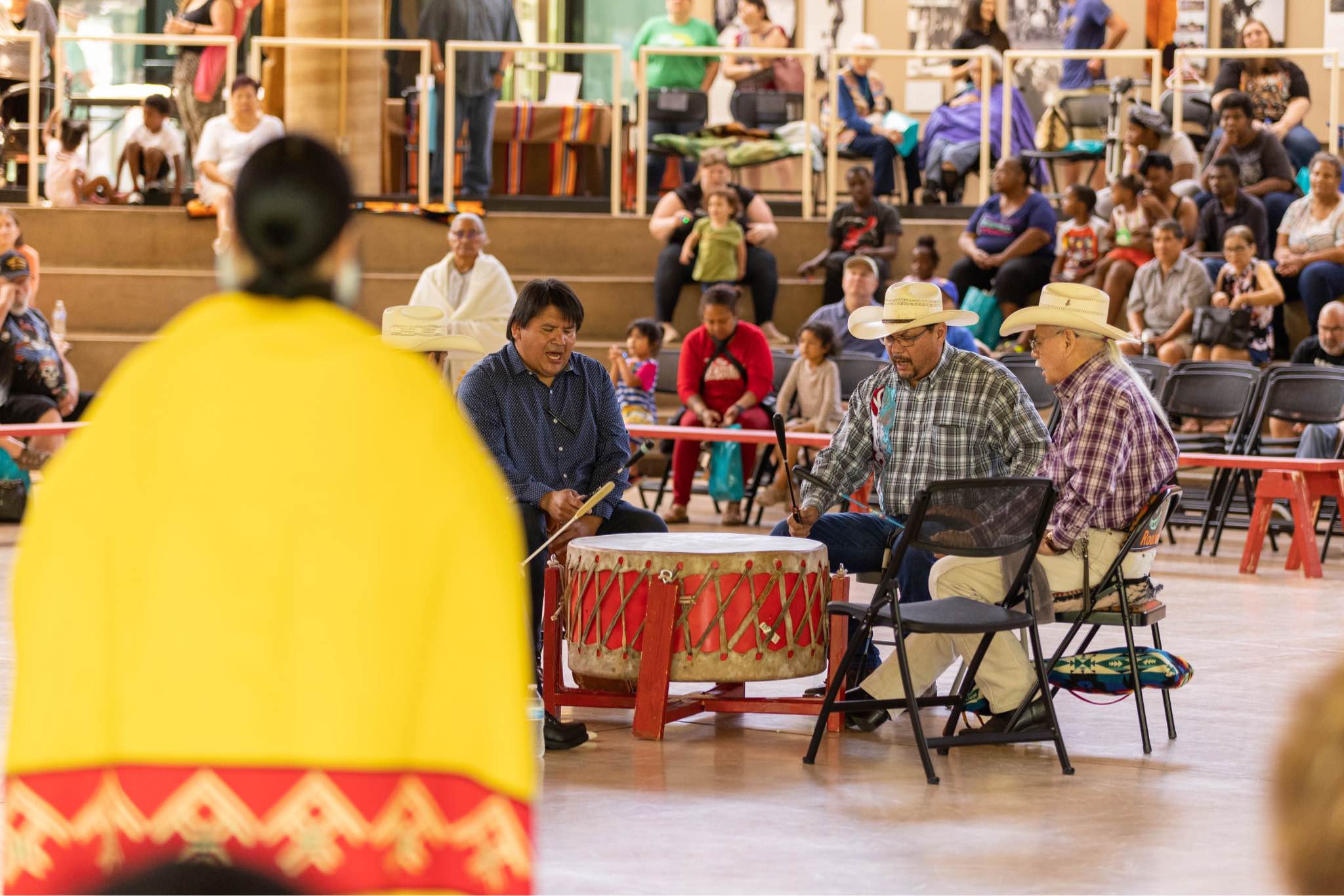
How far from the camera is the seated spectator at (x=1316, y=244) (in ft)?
33.7

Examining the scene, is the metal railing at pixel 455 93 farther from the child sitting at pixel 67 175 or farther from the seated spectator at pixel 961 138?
the child sitting at pixel 67 175

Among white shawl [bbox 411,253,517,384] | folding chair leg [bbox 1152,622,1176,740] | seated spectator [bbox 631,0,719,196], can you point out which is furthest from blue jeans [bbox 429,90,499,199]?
folding chair leg [bbox 1152,622,1176,740]

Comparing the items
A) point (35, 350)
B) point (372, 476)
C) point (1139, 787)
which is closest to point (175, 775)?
point (372, 476)

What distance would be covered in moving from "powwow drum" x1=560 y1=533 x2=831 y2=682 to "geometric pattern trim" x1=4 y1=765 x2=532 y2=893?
9.92 ft

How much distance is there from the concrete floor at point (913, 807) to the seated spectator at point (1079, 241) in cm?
553

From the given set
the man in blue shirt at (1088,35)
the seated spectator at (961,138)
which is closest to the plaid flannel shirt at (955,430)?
the seated spectator at (961,138)

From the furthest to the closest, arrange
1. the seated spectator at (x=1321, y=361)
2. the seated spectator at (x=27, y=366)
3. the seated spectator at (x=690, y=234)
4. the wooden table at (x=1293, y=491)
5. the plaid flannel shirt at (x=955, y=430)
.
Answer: the seated spectator at (x=690, y=234) → the seated spectator at (x=27, y=366) → the seated spectator at (x=1321, y=361) → the wooden table at (x=1293, y=491) → the plaid flannel shirt at (x=955, y=430)

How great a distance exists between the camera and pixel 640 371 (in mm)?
9883

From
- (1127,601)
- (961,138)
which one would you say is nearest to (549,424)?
(1127,601)

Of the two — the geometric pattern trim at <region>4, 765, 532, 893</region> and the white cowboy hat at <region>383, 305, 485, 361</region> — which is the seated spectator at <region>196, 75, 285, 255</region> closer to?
the white cowboy hat at <region>383, 305, 485, 361</region>

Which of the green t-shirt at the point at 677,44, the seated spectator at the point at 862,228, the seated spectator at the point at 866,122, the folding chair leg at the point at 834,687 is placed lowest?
the folding chair leg at the point at 834,687

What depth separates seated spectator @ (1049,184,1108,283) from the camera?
11086 millimetres

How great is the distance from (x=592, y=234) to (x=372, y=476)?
10729 mm

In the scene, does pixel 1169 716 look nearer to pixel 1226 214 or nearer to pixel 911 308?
pixel 911 308
